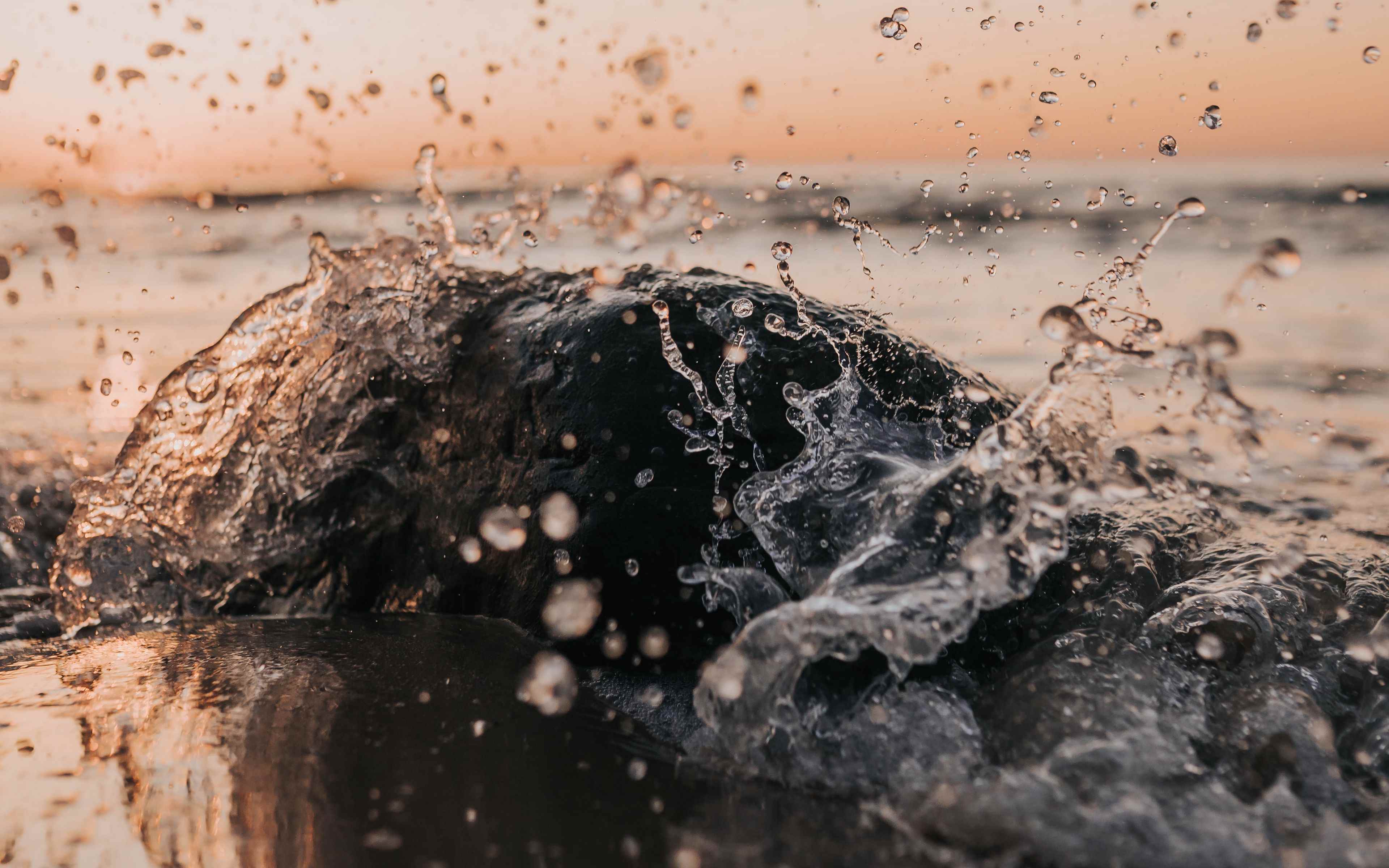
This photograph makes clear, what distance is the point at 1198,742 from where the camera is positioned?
1598mm

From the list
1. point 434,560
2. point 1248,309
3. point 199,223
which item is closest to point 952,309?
point 1248,309

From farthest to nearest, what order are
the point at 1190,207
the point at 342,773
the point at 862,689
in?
the point at 1190,207 → the point at 862,689 → the point at 342,773

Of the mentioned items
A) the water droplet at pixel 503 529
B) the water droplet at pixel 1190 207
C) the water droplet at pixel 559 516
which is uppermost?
the water droplet at pixel 1190 207

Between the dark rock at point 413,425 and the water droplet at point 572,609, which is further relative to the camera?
the dark rock at point 413,425

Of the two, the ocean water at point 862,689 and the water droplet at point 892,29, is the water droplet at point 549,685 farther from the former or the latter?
the water droplet at point 892,29

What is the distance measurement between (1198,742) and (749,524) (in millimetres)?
887

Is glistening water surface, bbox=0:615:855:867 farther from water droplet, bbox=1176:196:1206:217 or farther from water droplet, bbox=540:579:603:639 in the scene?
water droplet, bbox=1176:196:1206:217

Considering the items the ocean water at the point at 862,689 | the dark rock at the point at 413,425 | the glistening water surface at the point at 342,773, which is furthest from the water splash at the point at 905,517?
the glistening water surface at the point at 342,773

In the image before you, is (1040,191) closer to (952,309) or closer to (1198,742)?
(952,309)

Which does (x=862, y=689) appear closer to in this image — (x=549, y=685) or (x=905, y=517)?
(x=905, y=517)

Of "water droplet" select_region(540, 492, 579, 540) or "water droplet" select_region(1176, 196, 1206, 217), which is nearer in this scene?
"water droplet" select_region(540, 492, 579, 540)

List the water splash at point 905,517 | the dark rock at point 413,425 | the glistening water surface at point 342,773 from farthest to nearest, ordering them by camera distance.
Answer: the dark rock at point 413,425, the water splash at point 905,517, the glistening water surface at point 342,773

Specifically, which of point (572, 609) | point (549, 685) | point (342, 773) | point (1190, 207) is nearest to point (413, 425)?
point (572, 609)

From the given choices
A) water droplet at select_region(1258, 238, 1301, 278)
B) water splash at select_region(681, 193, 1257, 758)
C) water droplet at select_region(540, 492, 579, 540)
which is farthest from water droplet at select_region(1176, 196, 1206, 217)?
water droplet at select_region(540, 492, 579, 540)
